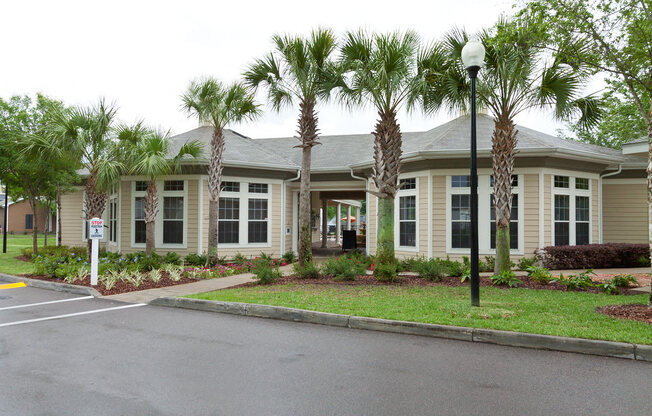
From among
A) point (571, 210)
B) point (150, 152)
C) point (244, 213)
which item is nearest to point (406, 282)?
point (571, 210)

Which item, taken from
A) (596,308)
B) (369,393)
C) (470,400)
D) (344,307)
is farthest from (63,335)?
(596,308)

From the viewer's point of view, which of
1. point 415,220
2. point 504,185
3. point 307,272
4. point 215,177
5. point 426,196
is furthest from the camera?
point 415,220

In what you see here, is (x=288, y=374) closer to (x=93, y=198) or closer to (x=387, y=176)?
(x=387, y=176)

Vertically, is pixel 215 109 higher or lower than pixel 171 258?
higher

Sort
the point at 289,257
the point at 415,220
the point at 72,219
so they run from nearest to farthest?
the point at 415,220, the point at 289,257, the point at 72,219

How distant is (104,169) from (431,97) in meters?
9.46

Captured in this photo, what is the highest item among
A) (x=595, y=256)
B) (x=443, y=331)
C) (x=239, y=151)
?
(x=239, y=151)

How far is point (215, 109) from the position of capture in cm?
1295

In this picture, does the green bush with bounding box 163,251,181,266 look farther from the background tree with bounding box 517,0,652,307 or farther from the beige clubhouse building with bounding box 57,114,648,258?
the background tree with bounding box 517,0,652,307

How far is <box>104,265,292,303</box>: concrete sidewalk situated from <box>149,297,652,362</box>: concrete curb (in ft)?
4.31

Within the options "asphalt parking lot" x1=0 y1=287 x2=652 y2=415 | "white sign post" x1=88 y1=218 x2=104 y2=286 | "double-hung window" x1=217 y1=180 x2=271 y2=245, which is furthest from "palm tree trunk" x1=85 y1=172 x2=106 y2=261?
"asphalt parking lot" x1=0 y1=287 x2=652 y2=415

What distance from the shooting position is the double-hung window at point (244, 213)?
15.1 m

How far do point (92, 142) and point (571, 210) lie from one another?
1513cm

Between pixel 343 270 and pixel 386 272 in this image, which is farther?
pixel 343 270
